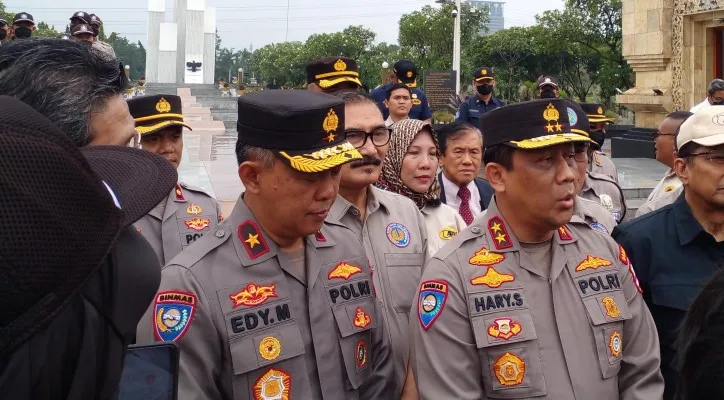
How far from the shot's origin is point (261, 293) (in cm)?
209

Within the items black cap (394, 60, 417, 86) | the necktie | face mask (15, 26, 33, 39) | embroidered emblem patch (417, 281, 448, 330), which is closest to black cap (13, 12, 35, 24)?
face mask (15, 26, 33, 39)

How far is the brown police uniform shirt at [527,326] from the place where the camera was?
212 cm

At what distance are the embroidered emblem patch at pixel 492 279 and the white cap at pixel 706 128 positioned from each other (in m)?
1.03

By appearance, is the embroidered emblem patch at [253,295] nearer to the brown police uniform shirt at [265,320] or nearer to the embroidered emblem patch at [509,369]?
the brown police uniform shirt at [265,320]

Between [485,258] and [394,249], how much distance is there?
1.98 ft

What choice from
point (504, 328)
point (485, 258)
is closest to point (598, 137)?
point (485, 258)

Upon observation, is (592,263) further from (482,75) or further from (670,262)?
(482,75)

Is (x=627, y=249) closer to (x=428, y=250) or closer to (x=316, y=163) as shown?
(x=428, y=250)

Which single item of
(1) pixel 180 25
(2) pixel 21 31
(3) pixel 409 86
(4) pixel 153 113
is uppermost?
(1) pixel 180 25

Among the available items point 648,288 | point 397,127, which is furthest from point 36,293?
point 397,127

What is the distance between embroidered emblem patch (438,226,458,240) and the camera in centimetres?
314

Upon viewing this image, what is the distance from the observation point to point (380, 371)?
232 centimetres

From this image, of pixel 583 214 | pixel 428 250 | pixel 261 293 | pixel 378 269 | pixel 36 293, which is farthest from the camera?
pixel 583 214

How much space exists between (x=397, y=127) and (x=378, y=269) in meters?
1.07
